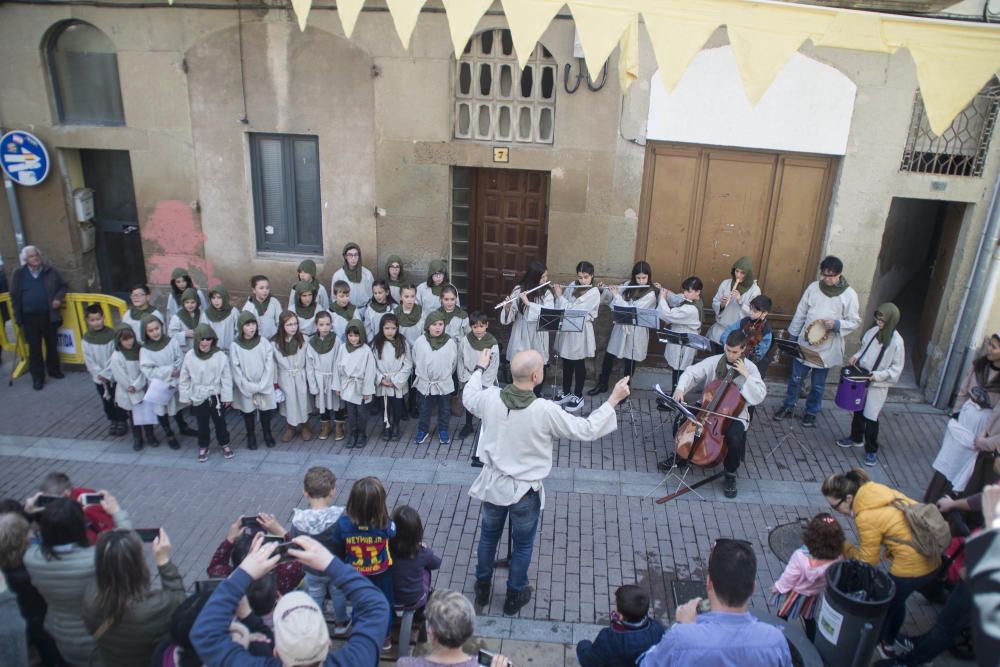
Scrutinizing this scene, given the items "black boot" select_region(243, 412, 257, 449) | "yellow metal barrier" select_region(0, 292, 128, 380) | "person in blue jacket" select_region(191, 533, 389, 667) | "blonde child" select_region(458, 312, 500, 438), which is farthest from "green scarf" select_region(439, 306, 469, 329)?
"person in blue jacket" select_region(191, 533, 389, 667)

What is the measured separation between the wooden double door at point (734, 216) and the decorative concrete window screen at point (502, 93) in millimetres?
1512

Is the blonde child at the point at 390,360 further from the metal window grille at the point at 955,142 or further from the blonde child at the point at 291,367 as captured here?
the metal window grille at the point at 955,142

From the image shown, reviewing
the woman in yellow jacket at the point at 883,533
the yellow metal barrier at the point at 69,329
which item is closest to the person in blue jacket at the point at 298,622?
the woman in yellow jacket at the point at 883,533

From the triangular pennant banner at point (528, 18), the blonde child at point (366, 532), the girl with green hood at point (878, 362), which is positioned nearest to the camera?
the blonde child at point (366, 532)

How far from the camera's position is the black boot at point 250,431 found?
26.3ft

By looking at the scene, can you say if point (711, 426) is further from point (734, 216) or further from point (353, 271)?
point (353, 271)

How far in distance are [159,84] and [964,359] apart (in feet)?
36.2

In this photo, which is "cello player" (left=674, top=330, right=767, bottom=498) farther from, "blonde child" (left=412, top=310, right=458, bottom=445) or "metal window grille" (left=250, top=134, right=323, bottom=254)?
"metal window grille" (left=250, top=134, right=323, bottom=254)

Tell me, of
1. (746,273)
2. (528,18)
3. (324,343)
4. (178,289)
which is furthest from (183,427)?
(746,273)

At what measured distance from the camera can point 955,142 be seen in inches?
352

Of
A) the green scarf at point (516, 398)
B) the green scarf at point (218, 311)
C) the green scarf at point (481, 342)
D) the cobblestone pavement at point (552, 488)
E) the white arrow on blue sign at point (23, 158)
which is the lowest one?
the cobblestone pavement at point (552, 488)

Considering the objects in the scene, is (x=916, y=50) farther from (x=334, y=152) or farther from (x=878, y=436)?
(x=334, y=152)

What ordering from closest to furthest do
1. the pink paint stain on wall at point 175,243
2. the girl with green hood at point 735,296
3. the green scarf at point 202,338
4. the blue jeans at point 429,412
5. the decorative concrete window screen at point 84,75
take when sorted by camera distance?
the green scarf at point 202,338
the blue jeans at point 429,412
the girl with green hood at point 735,296
the decorative concrete window screen at point 84,75
the pink paint stain on wall at point 175,243

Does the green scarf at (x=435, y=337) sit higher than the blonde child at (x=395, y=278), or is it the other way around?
the blonde child at (x=395, y=278)
